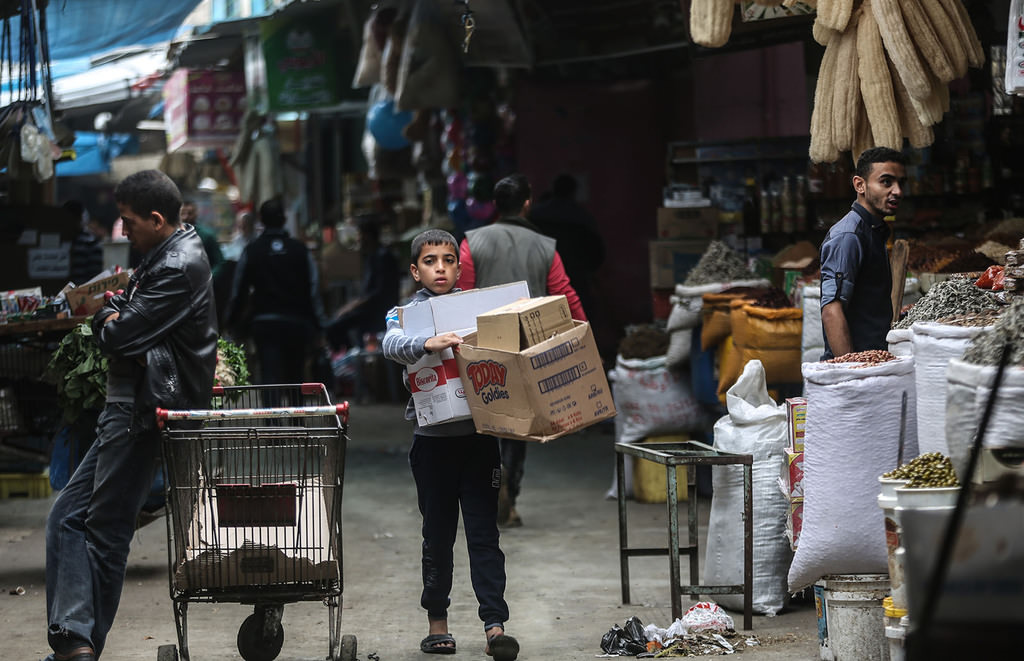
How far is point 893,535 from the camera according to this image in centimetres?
446

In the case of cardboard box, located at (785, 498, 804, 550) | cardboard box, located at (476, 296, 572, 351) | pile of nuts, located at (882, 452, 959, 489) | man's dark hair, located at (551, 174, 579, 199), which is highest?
man's dark hair, located at (551, 174, 579, 199)

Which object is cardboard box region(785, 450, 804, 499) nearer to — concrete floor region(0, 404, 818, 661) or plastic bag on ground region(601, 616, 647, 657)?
concrete floor region(0, 404, 818, 661)

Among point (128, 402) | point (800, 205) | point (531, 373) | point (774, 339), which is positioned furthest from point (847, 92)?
point (128, 402)

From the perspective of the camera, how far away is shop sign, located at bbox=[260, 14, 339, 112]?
16.0 meters

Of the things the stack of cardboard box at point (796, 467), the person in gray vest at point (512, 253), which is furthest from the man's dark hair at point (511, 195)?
the stack of cardboard box at point (796, 467)

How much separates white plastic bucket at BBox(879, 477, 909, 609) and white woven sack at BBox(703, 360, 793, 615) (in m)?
1.95

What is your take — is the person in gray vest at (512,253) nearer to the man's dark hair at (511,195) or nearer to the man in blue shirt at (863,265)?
the man's dark hair at (511,195)

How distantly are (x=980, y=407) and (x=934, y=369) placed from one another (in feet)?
2.11

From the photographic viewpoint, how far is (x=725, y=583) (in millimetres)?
6480

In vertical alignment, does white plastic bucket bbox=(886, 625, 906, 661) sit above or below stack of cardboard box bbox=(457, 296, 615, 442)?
below

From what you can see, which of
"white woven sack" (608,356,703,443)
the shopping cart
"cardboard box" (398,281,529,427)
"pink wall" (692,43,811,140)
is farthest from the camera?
"pink wall" (692,43,811,140)

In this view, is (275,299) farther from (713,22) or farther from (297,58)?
(713,22)

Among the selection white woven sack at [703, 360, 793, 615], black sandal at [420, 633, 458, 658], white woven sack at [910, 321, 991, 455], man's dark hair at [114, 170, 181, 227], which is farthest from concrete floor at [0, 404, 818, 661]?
man's dark hair at [114, 170, 181, 227]

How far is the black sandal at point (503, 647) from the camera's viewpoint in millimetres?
5637
